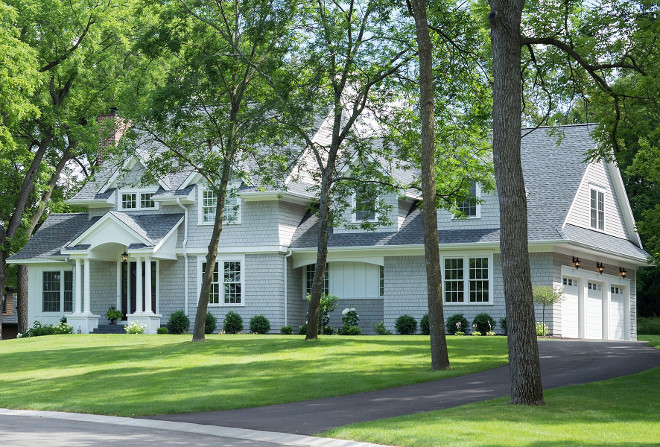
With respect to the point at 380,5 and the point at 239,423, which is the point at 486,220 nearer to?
the point at 380,5

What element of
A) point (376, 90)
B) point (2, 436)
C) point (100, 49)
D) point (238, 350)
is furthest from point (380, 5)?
point (100, 49)

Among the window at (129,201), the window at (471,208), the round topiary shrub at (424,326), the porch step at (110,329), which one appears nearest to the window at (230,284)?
the porch step at (110,329)

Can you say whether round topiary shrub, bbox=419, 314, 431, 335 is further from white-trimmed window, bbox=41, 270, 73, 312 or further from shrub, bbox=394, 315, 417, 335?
white-trimmed window, bbox=41, 270, 73, 312

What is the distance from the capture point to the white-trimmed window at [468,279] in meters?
32.1

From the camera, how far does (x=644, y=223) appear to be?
2625cm

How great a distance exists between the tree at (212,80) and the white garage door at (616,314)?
17333 mm

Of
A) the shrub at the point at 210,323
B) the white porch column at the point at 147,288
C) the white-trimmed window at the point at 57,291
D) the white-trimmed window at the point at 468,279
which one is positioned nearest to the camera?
the white-trimmed window at the point at 468,279

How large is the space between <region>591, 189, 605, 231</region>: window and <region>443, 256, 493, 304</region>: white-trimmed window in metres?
5.32

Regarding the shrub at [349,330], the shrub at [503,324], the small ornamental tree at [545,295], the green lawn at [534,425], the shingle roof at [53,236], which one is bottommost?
the green lawn at [534,425]

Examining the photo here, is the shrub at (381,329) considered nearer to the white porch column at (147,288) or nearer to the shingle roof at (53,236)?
the white porch column at (147,288)

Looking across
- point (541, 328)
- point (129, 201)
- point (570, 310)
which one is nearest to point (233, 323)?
point (129, 201)

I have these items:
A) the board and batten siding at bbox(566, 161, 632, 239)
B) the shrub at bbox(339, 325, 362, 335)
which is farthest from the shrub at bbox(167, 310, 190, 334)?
the board and batten siding at bbox(566, 161, 632, 239)

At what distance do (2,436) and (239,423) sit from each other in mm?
3592

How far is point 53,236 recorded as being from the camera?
4009 cm
